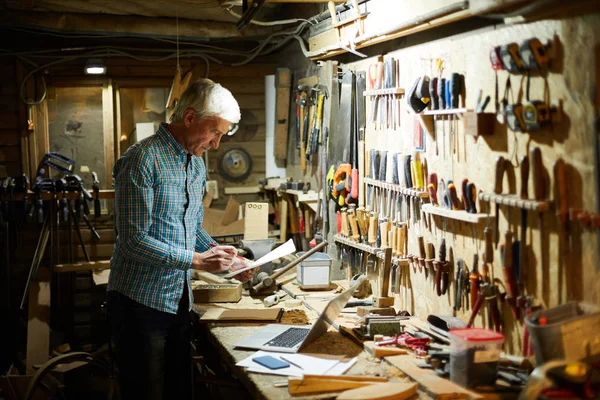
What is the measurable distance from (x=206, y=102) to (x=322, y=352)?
1.22 metres

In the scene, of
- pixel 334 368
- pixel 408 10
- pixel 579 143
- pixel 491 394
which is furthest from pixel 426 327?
pixel 408 10

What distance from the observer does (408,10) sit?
3264 mm

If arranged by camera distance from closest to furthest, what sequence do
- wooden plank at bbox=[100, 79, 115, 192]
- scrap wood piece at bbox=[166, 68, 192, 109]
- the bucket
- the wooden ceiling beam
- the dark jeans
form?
the bucket, the dark jeans, scrap wood piece at bbox=[166, 68, 192, 109], the wooden ceiling beam, wooden plank at bbox=[100, 79, 115, 192]

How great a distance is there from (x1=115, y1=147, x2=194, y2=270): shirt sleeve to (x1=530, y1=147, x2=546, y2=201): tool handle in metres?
1.47

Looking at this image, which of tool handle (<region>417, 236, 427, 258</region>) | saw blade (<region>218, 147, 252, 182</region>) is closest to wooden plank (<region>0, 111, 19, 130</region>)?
saw blade (<region>218, 147, 252, 182</region>)

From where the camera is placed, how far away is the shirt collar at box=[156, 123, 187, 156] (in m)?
3.18

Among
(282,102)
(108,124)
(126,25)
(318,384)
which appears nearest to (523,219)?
(318,384)

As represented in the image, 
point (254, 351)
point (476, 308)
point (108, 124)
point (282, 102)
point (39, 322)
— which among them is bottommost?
point (39, 322)

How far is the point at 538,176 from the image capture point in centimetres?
247

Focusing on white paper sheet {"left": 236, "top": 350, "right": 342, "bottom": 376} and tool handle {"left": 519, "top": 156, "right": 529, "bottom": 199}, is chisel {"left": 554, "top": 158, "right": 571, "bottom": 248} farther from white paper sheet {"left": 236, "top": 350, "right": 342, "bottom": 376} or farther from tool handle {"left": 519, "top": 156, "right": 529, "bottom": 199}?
white paper sheet {"left": 236, "top": 350, "right": 342, "bottom": 376}

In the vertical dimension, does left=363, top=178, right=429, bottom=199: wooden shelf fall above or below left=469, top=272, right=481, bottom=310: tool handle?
above

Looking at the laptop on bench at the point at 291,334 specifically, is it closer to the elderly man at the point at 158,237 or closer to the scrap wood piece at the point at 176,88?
the elderly man at the point at 158,237

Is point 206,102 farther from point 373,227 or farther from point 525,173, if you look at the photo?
point 525,173

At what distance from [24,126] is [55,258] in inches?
44.8
